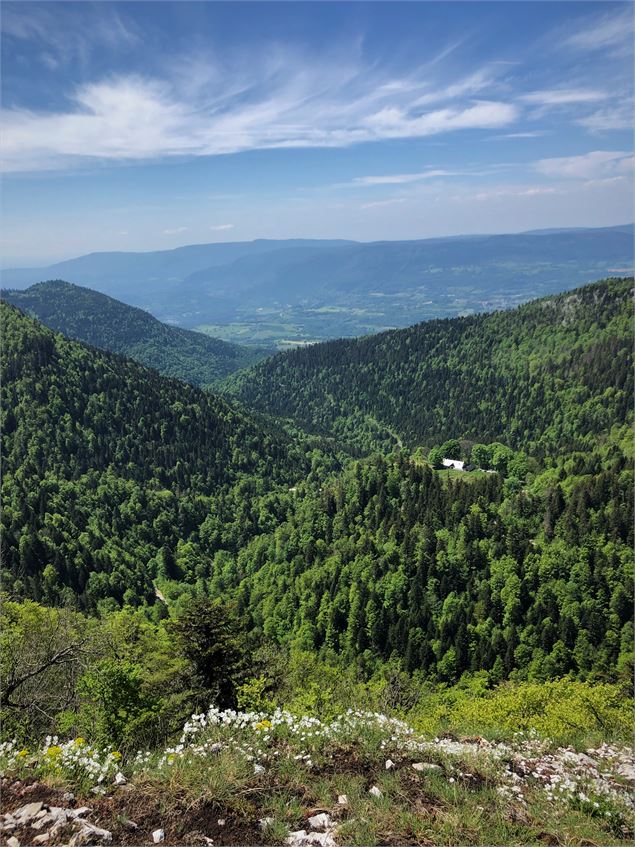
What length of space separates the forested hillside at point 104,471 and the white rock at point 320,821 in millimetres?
87029

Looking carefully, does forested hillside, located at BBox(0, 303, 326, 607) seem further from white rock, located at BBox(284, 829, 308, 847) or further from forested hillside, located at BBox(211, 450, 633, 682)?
white rock, located at BBox(284, 829, 308, 847)

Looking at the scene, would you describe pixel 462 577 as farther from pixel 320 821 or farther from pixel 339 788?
pixel 320 821

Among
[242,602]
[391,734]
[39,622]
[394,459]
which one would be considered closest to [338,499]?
[394,459]

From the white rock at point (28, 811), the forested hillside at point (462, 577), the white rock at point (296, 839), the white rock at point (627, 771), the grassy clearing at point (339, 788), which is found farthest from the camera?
the forested hillside at point (462, 577)

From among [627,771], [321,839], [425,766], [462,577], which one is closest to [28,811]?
[321,839]

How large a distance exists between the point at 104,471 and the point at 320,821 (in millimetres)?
156470

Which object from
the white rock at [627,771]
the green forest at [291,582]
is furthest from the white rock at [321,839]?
the white rock at [627,771]

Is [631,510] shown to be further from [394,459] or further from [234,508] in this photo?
[234,508]

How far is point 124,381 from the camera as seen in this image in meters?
190

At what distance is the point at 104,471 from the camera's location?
150 metres

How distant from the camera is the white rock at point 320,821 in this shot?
432 inches

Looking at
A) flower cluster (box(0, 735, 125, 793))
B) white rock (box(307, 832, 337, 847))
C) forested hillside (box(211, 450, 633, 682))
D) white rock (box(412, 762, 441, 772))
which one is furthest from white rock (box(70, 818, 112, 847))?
forested hillside (box(211, 450, 633, 682))

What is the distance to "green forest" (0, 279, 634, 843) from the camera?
1147 inches

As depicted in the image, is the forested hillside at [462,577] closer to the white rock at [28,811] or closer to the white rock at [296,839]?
the white rock at [296,839]
